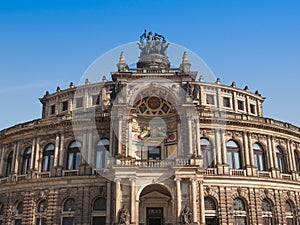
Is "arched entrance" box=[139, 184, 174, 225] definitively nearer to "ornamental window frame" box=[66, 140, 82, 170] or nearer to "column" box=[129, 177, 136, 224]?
"column" box=[129, 177, 136, 224]

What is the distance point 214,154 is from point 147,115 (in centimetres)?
824

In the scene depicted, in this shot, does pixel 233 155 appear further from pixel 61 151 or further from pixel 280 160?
pixel 61 151

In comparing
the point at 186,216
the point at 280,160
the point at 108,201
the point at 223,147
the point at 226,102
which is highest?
the point at 226,102

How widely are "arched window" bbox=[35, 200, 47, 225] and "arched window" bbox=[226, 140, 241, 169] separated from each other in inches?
Result: 801

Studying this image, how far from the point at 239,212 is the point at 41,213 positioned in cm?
2082

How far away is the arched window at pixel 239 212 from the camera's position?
123 feet

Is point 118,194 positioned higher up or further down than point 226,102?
further down

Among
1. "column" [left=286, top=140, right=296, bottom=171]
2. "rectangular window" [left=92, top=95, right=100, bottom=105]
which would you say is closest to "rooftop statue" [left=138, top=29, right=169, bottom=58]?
"rectangular window" [left=92, top=95, right=100, bottom=105]

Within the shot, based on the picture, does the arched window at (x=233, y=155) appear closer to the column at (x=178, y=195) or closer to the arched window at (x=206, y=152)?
the arched window at (x=206, y=152)

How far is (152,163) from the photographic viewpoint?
34125 millimetres

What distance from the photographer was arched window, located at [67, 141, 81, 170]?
40.1 m

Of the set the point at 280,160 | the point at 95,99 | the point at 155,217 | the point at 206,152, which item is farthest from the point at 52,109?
the point at 280,160

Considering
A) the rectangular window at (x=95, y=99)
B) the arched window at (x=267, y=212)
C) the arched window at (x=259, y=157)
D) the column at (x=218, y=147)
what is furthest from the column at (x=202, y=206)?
the rectangular window at (x=95, y=99)

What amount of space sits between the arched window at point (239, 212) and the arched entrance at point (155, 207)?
7.09 m
